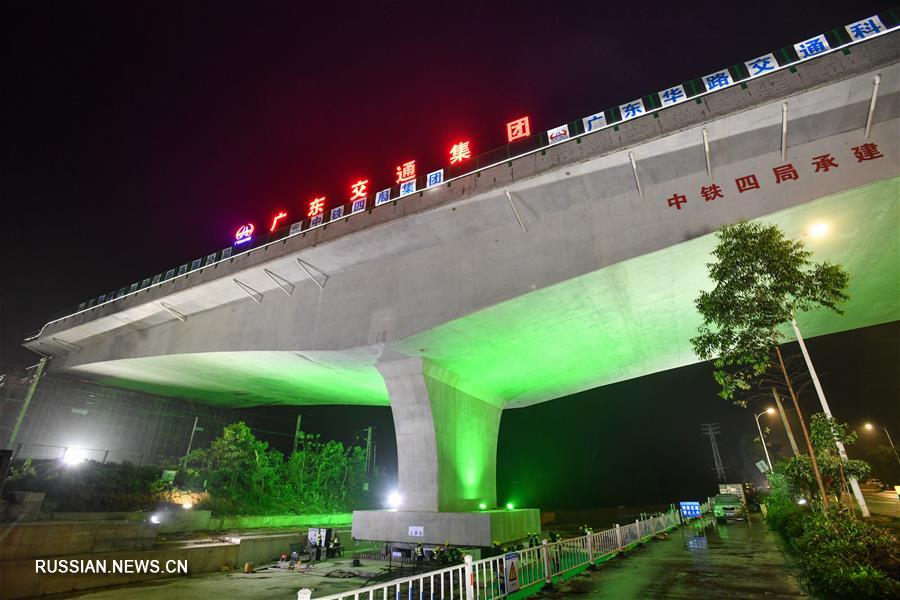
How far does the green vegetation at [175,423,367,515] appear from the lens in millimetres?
29672

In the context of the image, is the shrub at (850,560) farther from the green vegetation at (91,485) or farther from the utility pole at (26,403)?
the utility pole at (26,403)

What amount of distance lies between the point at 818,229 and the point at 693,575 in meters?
11.4

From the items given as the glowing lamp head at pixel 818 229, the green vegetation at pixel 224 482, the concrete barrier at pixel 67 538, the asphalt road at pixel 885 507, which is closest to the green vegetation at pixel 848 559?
the glowing lamp head at pixel 818 229

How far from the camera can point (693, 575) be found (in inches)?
411

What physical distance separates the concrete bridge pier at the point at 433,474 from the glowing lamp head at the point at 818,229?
15.1 metres

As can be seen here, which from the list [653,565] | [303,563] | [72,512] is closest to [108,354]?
[72,512]

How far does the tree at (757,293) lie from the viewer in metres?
10.4

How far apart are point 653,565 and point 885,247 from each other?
44.6ft

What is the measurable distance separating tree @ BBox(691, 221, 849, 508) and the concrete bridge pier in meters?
11.5

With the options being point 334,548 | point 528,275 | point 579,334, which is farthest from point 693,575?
point 334,548

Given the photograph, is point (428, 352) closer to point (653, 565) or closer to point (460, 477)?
point (460, 477)

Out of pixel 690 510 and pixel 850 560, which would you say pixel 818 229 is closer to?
pixel 850 560

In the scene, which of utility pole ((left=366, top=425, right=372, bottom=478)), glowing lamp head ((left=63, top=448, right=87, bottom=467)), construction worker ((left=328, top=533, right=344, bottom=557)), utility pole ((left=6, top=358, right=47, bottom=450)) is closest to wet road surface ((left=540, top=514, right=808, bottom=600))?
construction worker ((left=328, top=533, right=344, bottom=557))

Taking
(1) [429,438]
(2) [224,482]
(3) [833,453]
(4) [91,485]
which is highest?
(1) [429,438]
